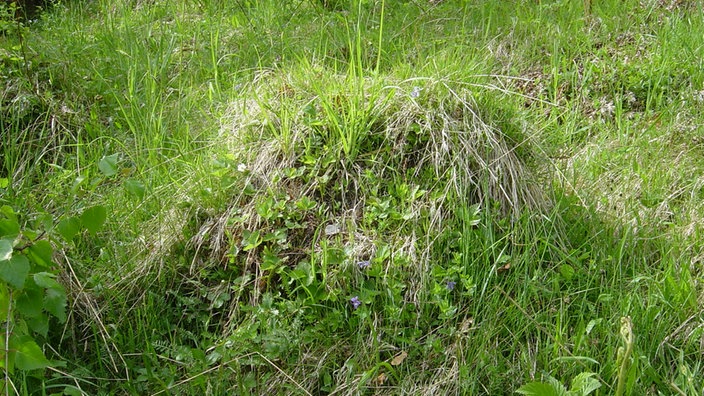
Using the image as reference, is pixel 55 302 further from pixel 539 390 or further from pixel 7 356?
pixel 539 390

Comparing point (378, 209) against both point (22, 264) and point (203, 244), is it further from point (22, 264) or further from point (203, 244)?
point (22, 264)

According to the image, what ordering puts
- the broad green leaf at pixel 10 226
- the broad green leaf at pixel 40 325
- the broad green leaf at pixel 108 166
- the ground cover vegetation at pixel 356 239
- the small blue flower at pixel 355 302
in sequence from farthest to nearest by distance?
the small blue flower at pixel 355 302
the ground cover vegetation at pixel 356 239
the broad green leaf at pixel 108 166
the broad green leaf at pixel 40 325
the broad green leaf at pixel 10 226

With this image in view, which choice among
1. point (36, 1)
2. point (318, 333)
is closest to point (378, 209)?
point (318, 333)

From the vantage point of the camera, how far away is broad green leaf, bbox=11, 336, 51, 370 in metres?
1.97

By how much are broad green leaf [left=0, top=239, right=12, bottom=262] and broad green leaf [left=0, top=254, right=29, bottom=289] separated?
0.02m

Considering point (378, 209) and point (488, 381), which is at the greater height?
point (378, 209)

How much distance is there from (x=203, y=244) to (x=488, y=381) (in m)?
1.19

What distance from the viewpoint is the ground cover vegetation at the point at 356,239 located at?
242cm

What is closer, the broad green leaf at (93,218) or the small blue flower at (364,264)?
the broad green leaf at (93,218)

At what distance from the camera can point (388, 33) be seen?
444cm

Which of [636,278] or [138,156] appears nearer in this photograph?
[636,278]

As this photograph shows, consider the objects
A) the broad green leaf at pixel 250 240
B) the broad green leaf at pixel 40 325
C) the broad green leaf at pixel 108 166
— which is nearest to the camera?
the broad green leaf at pixel 40 325

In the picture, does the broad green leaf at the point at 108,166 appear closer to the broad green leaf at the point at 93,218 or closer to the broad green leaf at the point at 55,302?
the broad green leaf at the point at 93,218

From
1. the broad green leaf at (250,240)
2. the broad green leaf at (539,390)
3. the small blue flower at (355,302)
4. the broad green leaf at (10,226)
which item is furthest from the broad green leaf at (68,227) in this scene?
the broad green leaf at (539,390)
